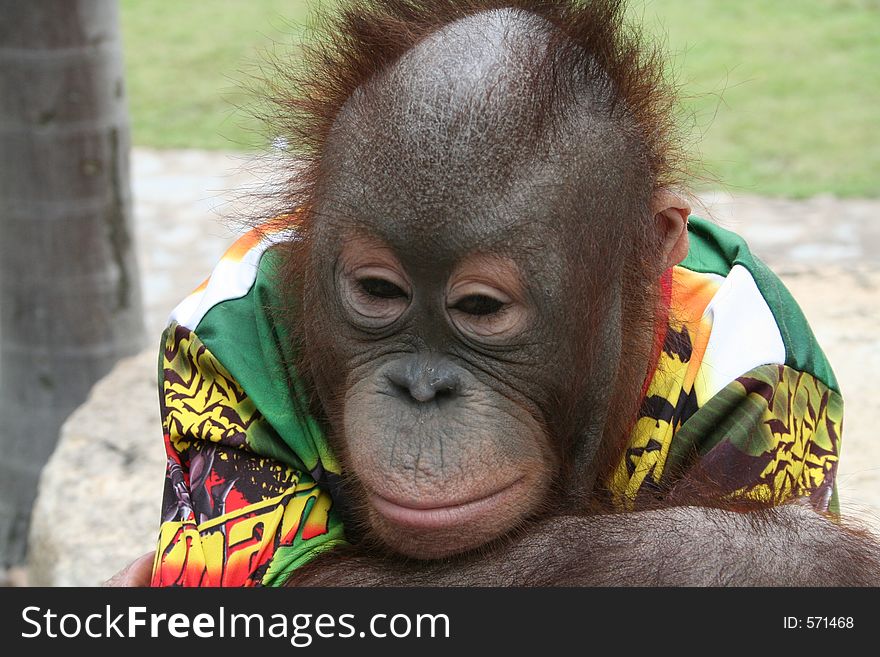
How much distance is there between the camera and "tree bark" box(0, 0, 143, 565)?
3.55 m

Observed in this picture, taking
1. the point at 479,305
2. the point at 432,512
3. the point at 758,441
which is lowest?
the point at 432,512

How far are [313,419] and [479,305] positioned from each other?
0.46 metres

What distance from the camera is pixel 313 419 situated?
214cm

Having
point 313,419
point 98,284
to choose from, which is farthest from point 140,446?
point 313,419

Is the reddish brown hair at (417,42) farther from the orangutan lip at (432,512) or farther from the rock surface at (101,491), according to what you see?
the rock surface at (101,491)

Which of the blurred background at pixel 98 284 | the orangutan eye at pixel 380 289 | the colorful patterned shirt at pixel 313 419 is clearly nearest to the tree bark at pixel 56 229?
the blurred background at pixel 98 284

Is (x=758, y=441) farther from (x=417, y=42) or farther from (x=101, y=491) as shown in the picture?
(x=101, y=491)

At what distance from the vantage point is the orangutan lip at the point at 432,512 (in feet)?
5.80

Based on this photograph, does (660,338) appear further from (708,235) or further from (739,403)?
(708,235)

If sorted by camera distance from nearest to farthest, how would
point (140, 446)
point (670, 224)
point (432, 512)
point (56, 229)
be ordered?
point (432, 512)
point (670, 224)
point (140, 446)
point (56, 229)

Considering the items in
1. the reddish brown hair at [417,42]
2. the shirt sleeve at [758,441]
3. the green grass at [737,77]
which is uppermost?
the green grass at [737,77]

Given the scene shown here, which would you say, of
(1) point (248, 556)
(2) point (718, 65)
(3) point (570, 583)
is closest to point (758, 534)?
(3) point (570, 583)

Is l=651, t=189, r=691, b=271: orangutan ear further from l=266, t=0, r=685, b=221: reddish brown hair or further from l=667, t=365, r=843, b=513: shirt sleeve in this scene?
l=667, t=365, r=843, b=513: shirt sleeve

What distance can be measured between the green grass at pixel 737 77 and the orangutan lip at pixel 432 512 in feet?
15.4
